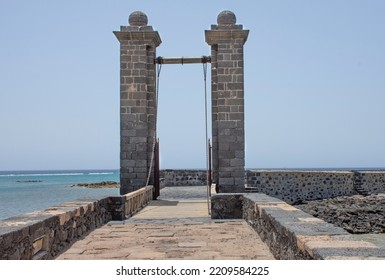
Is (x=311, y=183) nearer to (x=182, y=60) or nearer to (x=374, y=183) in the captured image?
(x=374, y=183)

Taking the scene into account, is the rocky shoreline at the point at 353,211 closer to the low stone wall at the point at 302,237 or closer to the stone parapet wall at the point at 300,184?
the stone parapet wall at the point at 300,184

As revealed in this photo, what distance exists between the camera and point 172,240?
24.1ft

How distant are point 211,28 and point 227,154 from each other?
11.1 feet

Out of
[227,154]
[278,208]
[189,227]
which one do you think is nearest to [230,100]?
[227,154]

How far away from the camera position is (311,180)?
25594 millimetres

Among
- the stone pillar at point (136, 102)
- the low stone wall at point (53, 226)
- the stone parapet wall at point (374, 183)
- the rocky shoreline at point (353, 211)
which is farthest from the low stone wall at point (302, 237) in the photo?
the stone parapet wall at point (374, 183)

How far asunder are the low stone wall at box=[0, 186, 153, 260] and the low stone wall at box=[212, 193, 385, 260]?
8.33 ft

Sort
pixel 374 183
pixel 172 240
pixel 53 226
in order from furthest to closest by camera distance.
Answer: pixel 374 183 < pixel 172 240 < pixel 53 226

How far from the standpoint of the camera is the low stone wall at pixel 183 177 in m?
23.1

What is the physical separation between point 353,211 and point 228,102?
9864 millimetres

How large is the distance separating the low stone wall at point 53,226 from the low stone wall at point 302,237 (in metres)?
2.54

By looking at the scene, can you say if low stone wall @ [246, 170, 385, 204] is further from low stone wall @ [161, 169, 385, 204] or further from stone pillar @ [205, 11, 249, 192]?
stone pillar @ [205, 11, 249, 192]

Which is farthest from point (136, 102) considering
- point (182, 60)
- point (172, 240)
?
point (172, 240)
